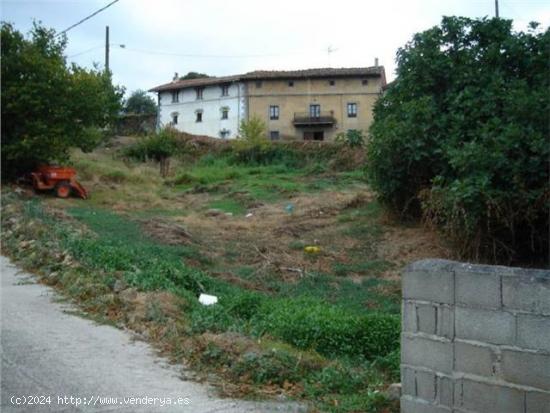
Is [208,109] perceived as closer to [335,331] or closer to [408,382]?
[335,331]

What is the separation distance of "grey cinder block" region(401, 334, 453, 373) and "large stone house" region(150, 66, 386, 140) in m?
54.7

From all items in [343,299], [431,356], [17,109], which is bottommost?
[343,299]

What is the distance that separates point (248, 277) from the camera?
34.7 feet

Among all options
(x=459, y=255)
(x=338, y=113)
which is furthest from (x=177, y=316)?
(x=338, y=113)

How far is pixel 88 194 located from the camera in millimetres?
21062

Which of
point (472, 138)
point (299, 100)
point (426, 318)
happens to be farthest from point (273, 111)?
point (426, 318)

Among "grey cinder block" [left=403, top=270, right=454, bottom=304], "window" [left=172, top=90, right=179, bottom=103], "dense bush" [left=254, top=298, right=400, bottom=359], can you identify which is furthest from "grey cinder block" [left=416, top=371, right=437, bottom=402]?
"window" [left=172, top=90, right=179, bottom=103]

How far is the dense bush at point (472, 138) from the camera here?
10.7 m

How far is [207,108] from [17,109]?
44.3 m

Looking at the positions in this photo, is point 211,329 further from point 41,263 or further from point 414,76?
point 414,76

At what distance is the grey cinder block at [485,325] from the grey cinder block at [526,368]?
88 millimetres

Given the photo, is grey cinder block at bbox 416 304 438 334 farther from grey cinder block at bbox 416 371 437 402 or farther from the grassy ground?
the grassy ground

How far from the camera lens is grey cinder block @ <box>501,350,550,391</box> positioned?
12.2 feet

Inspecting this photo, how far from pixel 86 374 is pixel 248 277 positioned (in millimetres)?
5590
